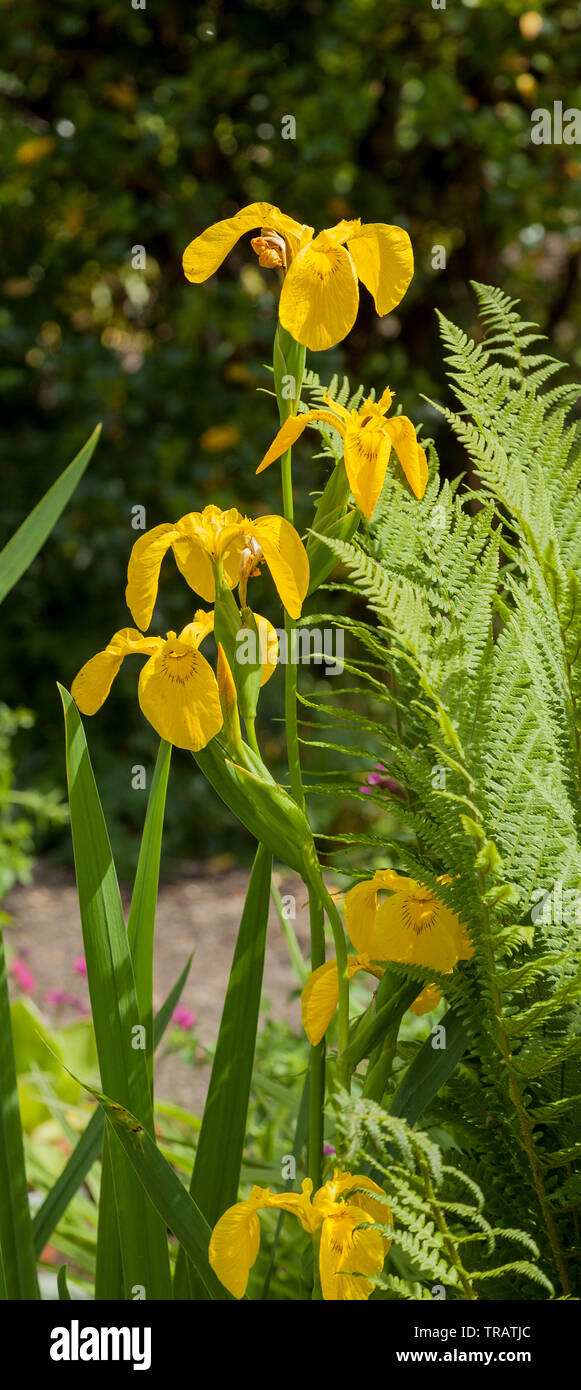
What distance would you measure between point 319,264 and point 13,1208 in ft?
1.93

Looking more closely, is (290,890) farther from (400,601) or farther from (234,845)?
(400,601)

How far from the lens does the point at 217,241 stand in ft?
1.82

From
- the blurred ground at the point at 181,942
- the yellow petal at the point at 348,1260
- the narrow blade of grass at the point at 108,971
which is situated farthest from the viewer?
the blurred ground at the point at 181,942

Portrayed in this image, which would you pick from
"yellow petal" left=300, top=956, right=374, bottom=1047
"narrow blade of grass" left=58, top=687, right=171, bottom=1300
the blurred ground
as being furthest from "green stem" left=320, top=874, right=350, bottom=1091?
the blurred ground

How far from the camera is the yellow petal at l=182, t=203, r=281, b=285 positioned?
1.80 feet

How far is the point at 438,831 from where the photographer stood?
503 mm

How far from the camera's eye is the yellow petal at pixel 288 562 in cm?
52

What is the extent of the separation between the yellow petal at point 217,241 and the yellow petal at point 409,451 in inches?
4.5

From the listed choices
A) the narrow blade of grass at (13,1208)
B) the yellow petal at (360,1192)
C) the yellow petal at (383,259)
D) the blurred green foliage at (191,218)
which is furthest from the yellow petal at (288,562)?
the blurred green foliage at (191,218)

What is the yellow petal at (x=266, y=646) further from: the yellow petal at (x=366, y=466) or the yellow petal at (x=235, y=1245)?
the yellow petal at (x=235, y=1245)

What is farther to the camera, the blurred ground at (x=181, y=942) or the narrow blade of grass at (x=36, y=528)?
the blurred ground at (x=181, y=942)

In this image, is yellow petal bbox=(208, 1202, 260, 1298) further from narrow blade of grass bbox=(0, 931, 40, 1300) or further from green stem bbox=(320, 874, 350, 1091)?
narrow blade of grass bbox=(0, 931, 40, 1300)

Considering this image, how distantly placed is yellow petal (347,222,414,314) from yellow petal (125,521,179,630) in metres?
0.14

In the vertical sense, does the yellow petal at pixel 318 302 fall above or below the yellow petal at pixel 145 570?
above
